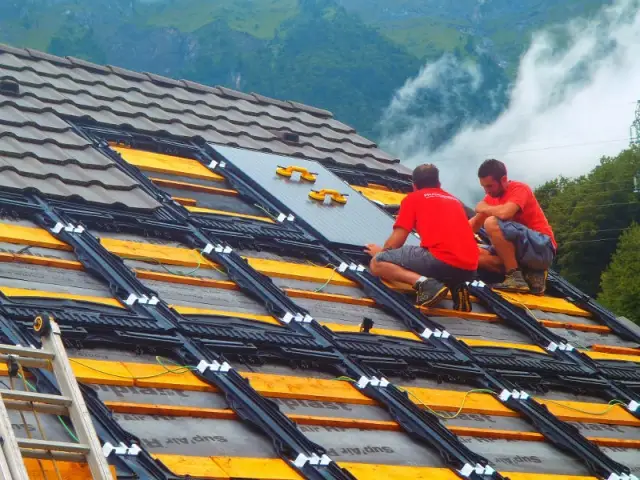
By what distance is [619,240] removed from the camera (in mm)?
50812

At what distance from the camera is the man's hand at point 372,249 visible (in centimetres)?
825

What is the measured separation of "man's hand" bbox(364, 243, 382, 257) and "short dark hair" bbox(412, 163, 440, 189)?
0.62 meters

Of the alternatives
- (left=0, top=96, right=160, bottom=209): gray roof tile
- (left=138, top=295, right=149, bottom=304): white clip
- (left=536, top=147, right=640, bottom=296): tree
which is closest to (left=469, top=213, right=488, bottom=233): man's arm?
(left=0, top=96, right=160, bottom=209): gray roof tile

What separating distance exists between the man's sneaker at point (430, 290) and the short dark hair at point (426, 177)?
2.91 ft

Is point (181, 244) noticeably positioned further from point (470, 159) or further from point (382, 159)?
point (470, 159)

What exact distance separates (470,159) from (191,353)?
99.7 metres

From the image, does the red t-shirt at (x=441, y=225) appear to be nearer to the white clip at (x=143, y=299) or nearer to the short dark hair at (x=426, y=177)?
the short dark hair at (x=426, y=177)

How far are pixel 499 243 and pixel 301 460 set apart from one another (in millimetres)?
4299

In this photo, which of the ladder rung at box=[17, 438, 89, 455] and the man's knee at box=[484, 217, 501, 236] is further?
the man's knee at box=[484, 217, 501, 236]

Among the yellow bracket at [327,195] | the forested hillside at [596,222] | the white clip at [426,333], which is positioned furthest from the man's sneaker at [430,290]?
the forested hillside at [596,222]

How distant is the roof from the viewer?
5168 millimetres

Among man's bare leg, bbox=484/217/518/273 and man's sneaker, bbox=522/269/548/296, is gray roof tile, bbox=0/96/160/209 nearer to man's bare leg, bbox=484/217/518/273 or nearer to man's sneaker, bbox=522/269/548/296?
man's bare leg, bbox=484/217/518/273

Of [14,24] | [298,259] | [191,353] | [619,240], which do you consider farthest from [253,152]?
[14,24]

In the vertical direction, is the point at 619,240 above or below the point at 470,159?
below
